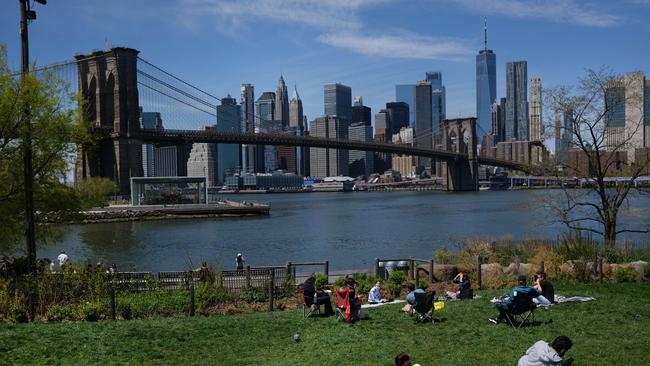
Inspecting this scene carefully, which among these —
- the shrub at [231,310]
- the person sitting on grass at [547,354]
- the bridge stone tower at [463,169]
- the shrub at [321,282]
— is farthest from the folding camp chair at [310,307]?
the bridge stone tower at [463,169]

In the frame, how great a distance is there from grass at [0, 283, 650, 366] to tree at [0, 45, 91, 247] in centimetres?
525

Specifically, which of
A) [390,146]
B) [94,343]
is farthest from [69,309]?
[390,146]

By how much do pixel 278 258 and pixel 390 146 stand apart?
70.8 metres

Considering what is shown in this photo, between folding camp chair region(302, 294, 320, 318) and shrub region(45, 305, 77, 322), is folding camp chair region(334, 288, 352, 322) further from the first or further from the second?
shrub region(45, 305, 77, 322)

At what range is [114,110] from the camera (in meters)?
78.6

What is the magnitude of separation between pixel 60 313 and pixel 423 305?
619cm

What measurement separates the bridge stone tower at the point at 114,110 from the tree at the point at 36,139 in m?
59.8

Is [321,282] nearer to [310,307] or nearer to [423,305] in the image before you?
[310,307]

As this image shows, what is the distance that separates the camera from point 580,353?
801cm

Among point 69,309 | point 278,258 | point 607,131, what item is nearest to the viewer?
point 69,309

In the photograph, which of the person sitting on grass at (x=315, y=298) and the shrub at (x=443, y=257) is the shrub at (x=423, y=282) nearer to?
the person sitting on grass at (x=315, y=298)

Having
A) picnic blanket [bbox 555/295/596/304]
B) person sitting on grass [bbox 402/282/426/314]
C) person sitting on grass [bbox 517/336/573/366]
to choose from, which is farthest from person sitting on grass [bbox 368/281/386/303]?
person sitting on grass [bbox 517/336/573/366]

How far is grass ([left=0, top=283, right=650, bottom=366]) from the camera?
8.26 m

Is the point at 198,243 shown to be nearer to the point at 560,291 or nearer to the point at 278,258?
the point at 278,258
